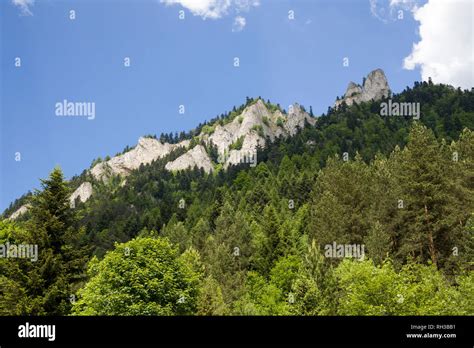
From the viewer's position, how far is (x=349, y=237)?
168 feet

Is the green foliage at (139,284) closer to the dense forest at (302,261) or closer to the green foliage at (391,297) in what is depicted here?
the dense forest at (302,261)

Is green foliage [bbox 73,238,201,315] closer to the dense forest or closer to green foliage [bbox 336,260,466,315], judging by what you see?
the dense forest

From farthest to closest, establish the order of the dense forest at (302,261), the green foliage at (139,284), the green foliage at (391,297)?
the green foliage at (139,284)
the dense forest at (302,261)
the green foliage at (391,297)

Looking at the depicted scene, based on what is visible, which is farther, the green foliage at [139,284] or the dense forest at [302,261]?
the green foliage at [139,284]

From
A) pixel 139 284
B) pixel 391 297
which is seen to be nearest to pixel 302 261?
pixel 391 297

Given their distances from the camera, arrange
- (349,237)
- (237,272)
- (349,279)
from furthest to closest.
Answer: (237,272) < (349,237) < (349,279)

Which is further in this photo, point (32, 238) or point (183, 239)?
point (183, 239)

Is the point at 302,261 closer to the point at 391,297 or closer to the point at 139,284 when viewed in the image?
the point at 391,297

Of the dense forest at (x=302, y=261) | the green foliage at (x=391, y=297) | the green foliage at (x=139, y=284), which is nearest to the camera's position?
the green foliage at (x=391, y=297)

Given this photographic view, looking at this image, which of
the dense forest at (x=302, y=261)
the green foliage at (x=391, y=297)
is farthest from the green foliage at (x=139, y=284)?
the green foliage at (x=391, y=297)
